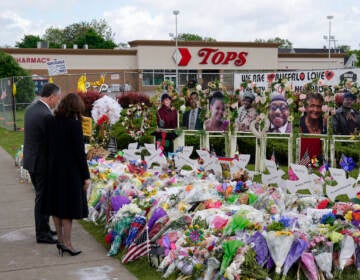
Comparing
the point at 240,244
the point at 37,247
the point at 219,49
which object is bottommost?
the point at 37,247

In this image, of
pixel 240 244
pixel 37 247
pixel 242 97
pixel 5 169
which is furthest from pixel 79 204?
pixel 5 169

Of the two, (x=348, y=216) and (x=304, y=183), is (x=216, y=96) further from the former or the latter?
(x=348, y=216)

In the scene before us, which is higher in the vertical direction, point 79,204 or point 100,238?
point 79,204

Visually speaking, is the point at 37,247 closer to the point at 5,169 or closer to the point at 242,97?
the point at 242,97

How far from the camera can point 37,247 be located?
6.18 meters

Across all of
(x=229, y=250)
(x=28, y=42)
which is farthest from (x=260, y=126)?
(x=28, y=42)

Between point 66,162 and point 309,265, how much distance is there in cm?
256

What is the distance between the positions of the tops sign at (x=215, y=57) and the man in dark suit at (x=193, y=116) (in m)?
32.7

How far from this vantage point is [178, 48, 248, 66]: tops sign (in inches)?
1745

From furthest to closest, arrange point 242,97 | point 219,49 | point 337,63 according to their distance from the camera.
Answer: point 337,63 → point 219,49 → point 242,97

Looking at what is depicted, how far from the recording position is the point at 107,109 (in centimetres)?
1131

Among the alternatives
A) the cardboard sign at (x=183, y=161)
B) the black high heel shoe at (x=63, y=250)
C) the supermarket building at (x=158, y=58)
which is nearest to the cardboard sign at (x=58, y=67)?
the cardboard sign at (x=183, y=161)

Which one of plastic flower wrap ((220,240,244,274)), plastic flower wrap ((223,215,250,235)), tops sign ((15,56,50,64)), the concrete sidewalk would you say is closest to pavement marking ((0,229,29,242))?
the concrete sidewalk

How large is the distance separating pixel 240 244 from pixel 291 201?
1.43 meters
